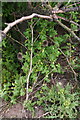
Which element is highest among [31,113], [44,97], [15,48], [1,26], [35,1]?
[35,1]

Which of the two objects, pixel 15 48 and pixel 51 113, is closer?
pixel 51 113

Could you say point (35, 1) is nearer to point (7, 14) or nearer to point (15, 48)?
point (7, 14)

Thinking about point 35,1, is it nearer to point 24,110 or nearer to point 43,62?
point 43,62

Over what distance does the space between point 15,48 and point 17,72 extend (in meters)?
0.33

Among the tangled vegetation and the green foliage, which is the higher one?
the tangled vegetation

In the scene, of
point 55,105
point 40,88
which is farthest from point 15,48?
point 55,105

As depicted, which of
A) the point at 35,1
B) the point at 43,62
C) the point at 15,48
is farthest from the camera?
the point at 15,48

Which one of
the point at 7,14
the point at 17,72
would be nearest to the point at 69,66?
the point at 17,72

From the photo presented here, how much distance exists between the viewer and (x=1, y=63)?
205 centimetres

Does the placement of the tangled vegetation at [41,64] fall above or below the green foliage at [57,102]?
above

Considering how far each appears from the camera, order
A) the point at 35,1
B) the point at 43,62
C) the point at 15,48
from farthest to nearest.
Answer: the point at 15,48 < the point at 43,62 < the point at 35,1

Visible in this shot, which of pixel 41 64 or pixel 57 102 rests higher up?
pixel 41 64

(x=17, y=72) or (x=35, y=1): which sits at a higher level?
(x=35, y=1)

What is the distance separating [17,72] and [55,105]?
641 mm
